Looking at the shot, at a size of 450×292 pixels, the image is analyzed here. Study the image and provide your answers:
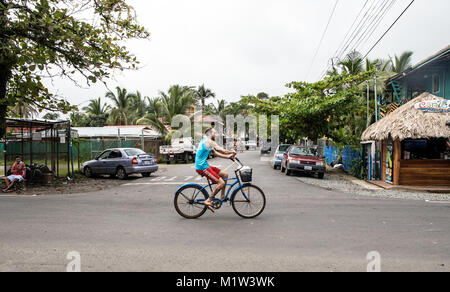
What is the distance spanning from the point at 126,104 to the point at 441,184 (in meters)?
47.1

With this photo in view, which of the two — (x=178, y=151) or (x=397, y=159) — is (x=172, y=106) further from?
(x=397, y=159)

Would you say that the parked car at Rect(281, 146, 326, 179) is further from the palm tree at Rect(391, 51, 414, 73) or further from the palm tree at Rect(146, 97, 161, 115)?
the palm tree at Rect(146, 97, 161, 115)

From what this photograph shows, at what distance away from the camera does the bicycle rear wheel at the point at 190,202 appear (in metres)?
7.24

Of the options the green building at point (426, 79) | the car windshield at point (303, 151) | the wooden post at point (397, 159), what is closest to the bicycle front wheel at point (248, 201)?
the wooden post at point (397, 159)

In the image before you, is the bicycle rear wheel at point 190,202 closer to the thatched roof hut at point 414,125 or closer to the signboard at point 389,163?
the thatched roof hut at point 414,125

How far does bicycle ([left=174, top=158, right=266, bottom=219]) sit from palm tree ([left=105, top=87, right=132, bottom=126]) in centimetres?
4717

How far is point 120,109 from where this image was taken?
52.7 meters

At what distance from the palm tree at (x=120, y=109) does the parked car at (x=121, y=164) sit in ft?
118

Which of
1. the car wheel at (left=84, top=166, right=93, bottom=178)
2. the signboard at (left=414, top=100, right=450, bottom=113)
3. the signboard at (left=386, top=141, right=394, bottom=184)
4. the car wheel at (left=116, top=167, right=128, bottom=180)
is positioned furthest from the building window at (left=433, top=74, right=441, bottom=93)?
the car wheel at (left=84, top=166, right=93, bottom=178)

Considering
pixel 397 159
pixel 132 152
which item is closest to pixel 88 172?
pixel 132 152

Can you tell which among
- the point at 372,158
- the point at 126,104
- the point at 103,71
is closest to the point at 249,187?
the point at 103,71

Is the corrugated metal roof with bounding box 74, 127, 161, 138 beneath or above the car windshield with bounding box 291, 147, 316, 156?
above

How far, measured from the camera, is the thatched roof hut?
13.0 m

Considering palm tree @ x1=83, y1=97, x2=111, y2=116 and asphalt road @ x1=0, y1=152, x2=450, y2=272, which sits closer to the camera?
asphalt road @ x1=0, y1=152, x2=450, y2=272
